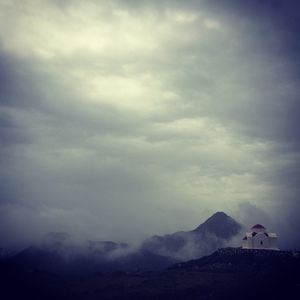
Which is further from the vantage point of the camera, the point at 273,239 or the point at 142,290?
the point at 273,239

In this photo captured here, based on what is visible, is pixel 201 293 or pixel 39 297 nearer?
pixel 201 293

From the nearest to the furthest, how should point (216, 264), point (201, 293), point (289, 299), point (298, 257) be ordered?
1. point (289, 299)
2. point (201, 293)
3. point (298, 257)
4. point (216, 264)

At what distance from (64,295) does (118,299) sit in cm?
3094

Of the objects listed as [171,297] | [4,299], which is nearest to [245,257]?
[171,297]

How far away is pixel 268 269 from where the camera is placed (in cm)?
17625

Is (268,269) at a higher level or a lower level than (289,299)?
higher

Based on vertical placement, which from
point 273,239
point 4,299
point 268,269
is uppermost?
point 273,239

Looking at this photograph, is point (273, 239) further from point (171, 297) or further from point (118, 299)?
point (118, 299)

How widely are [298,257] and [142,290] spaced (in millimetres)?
79888

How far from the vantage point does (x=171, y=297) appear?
568 ft

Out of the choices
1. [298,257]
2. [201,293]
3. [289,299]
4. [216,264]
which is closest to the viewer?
[289,299]

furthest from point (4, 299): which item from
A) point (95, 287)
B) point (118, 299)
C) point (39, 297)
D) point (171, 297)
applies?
point (171, 297)

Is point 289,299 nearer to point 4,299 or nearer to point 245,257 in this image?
point 245,257

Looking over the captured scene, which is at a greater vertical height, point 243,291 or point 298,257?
point 298,257
